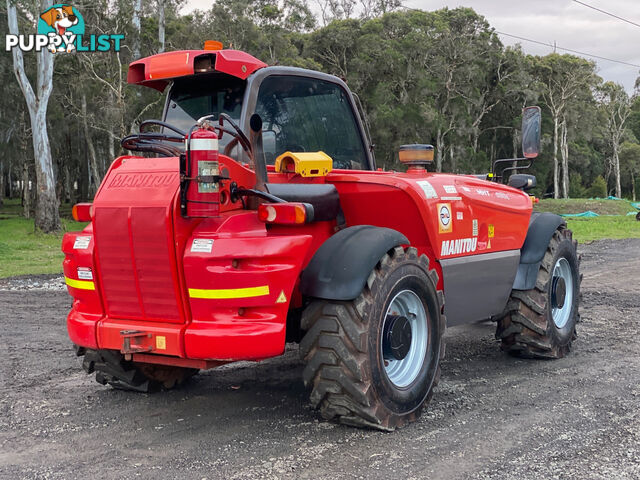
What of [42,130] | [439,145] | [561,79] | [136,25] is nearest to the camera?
[42,130]

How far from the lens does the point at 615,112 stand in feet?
238

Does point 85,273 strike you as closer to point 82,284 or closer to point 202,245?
point 82,284

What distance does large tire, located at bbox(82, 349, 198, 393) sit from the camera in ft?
16.4

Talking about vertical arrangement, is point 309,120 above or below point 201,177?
above

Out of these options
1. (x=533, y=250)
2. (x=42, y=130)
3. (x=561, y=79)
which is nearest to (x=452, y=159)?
(x=561, y=79)

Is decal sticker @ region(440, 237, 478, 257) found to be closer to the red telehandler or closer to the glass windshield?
the red telehandler

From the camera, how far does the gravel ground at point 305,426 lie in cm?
388

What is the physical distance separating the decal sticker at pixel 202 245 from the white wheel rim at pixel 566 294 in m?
3.80

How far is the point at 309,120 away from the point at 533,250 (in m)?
2.45

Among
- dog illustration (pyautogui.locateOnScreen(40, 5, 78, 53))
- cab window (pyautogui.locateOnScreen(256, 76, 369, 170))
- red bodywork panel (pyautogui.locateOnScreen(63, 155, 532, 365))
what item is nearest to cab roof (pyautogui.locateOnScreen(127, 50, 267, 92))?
cab window (pyautogui.locateOnScreen(256, 76, 369, 170))

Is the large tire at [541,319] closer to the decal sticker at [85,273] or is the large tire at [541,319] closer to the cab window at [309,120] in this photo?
the cab window at [309,120]

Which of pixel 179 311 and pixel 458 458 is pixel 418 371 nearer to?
pixel 458 458

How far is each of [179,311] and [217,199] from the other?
710 millimetres

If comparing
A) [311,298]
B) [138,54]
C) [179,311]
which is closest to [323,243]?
[311,298]
